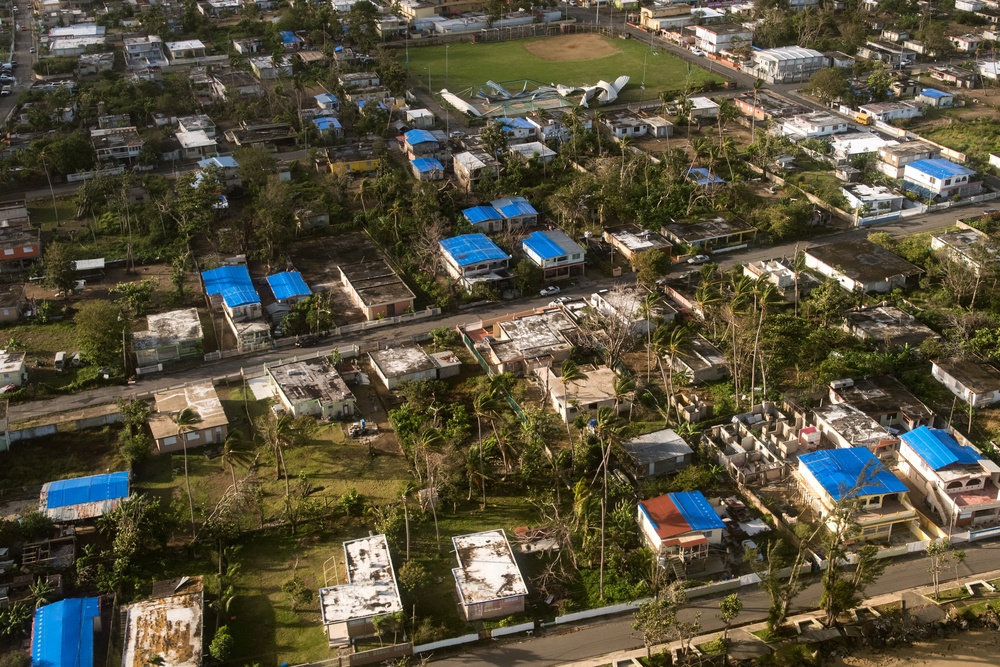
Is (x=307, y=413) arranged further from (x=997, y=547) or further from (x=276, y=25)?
(x=276, y=25)

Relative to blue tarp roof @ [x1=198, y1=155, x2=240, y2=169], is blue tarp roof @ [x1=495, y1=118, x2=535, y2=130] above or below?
below

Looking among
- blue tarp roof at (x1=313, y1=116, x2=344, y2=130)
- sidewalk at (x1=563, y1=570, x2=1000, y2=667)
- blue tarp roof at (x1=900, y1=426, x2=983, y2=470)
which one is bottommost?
sidewalk at (x1=563, y1=570, x2=1000, y2=667)

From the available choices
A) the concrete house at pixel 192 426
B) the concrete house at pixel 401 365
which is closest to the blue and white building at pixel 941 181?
the concrete house at pixel 401 365

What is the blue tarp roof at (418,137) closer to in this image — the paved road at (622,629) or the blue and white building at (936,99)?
the blue and white building at (936,99)

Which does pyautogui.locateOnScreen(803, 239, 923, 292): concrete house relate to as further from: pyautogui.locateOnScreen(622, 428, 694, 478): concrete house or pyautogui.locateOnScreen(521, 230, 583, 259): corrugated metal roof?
pyautogui.locateOnScreen(622, 428, 694, 478): concrete house

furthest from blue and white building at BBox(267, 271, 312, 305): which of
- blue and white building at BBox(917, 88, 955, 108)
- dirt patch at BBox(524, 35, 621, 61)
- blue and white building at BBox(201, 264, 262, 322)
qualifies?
blue and white building at BBox(917, 88, 955, 108)

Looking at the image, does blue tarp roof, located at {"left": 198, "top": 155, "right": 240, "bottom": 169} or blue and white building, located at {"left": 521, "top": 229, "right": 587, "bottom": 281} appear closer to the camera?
blue and white building, located at {"left": 521, "top": 229, "right": 587, "bottom": 281}

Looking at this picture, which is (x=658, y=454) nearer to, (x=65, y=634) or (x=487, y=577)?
(x=487, y=577)

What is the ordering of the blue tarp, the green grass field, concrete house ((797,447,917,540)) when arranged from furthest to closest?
1. the green grass field
2. the blue tarp
3. concrete house ((797,447,917,540))
